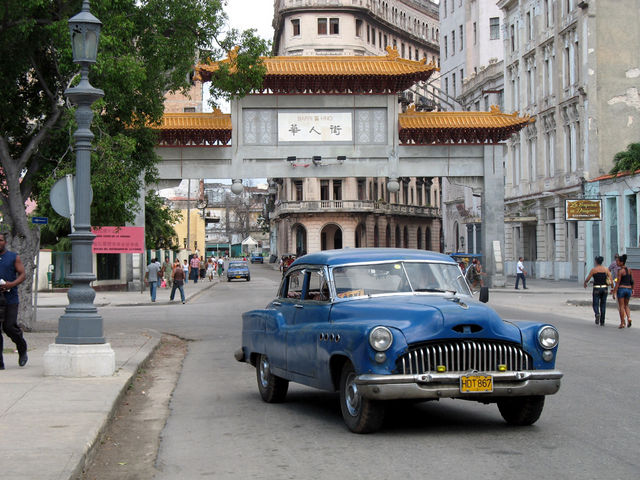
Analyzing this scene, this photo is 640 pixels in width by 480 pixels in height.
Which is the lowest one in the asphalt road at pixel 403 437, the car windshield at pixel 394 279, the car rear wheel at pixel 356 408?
the asphalt road at pixel 403 437

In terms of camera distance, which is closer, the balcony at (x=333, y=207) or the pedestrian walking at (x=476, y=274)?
the pedestrian walking at (x=476, y=274)

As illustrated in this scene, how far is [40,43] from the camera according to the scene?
20203 mm

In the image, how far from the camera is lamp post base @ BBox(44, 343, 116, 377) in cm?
1230

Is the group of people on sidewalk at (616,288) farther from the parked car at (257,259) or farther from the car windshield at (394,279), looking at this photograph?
the parked car at (257,259)

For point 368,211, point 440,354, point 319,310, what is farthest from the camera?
point 368,211

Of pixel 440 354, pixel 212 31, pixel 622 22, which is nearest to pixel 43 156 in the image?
pixel 212 31

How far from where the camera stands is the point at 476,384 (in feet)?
26.7

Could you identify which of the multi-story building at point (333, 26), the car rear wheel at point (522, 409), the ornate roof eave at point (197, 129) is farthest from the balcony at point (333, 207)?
the car rear wheel at point (522, 409)

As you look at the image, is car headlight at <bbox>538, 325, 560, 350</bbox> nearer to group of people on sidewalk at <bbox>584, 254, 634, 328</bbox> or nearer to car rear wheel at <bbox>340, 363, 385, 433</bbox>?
car rear wheel at <bbox>340, 363, 385, 433</bbox>

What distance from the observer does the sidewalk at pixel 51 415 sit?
6.90 m

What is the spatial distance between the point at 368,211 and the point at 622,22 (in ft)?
151

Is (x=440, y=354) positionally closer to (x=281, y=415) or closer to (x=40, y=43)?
(x=281, y=415)

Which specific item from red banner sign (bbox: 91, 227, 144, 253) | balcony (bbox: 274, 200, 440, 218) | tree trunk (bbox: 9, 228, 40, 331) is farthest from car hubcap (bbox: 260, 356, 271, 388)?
balcony (bbox: 274, 200, 440, 218)

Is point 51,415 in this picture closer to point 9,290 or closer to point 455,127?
point 9,290
